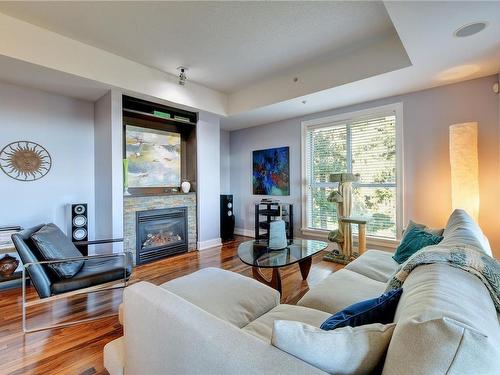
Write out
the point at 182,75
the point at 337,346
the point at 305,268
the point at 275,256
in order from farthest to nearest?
the point at 182,75, the point at 305,268, the point at 275,256, the point at 337,346

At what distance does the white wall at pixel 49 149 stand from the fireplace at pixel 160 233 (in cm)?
77

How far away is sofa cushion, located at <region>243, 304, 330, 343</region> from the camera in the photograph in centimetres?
134

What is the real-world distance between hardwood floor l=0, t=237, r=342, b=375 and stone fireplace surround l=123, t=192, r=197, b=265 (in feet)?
1.77

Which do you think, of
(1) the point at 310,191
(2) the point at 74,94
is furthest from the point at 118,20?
(1) the point at 310,191

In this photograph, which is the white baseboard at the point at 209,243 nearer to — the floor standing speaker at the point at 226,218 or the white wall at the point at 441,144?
the floor standing speaker at the point at 226,218

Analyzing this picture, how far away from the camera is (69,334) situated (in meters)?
2.01

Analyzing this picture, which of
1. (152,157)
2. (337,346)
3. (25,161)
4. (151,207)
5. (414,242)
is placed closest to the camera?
(337,346)

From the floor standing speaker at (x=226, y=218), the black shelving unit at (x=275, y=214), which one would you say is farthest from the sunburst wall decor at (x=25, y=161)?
the black shelving unit at (x=275, y=214)

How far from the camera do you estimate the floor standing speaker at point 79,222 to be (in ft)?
11.2

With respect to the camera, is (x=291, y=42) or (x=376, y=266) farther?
(x=291, y=42)

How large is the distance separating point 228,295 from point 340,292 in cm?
75

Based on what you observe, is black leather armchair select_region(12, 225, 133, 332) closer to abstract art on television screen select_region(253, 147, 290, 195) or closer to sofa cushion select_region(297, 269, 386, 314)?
sofa cushion select_region(297, 269, 386, 314)

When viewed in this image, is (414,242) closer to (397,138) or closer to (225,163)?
(397,138)

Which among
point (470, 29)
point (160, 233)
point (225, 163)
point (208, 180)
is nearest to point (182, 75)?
point (208, 180)
